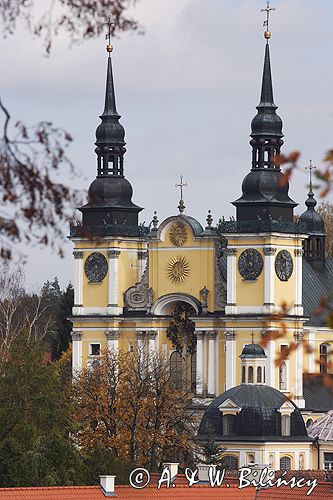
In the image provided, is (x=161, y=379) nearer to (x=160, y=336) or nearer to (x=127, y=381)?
(x=127, y=381)

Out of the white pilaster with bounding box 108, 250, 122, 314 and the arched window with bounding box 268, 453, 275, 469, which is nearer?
the arched window with bounding box 268, 453, 275, 469

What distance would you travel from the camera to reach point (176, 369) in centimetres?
9075

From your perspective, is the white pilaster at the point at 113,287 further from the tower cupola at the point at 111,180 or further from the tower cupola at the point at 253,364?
the tower cupola at the point at 253,364

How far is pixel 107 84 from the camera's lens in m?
96.2

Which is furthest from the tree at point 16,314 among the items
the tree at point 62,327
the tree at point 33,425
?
the tree at point 33,425

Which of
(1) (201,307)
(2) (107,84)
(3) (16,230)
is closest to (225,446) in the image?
→ (1) (201,307)

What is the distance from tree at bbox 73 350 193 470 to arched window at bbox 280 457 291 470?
12.4 ft

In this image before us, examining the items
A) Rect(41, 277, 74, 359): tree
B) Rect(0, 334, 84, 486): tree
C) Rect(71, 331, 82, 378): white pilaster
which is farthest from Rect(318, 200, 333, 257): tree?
Rect(0, 334, 84, 486): tree

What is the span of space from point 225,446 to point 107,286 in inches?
559

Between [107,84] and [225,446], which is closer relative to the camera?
[225,446]

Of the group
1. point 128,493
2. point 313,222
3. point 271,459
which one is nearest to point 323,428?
point 271,459

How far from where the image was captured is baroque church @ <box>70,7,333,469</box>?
291 ft

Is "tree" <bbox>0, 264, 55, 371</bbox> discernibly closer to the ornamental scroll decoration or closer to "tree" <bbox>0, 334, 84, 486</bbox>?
the ornamental scroll decoration

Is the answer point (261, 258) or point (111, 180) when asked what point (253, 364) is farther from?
point (111, 180)
